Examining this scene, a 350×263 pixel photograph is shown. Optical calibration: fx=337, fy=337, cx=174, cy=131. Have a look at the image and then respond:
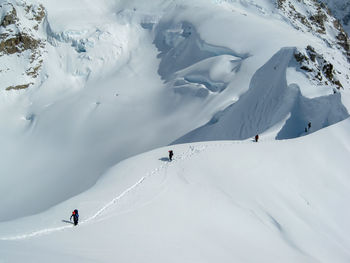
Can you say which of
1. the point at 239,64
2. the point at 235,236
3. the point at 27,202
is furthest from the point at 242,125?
the point at 27,202

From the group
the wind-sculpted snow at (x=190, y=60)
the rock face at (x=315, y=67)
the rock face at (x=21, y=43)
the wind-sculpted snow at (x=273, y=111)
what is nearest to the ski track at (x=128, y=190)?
the wind-sculpted snow at (x=273, y=111)

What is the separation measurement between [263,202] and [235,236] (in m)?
4.11

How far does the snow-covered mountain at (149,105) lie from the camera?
51.9ft

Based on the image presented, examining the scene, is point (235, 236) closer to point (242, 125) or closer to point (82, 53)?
point (242, 125)

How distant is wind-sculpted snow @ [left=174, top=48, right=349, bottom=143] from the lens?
26969mm

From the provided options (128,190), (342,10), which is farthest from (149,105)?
(342,10)

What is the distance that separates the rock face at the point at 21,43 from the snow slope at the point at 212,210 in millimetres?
33690

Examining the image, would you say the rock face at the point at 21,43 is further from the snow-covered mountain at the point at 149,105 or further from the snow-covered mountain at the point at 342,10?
the snow-covered mountain at the point at 342,10

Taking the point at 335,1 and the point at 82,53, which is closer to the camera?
the point at 82,53

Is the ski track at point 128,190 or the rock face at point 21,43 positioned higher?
the ski track at point 128,190

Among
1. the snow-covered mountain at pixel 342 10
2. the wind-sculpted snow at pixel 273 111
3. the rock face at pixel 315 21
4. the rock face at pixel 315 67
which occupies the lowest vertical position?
the snow-covered mountain at pixel 342 10

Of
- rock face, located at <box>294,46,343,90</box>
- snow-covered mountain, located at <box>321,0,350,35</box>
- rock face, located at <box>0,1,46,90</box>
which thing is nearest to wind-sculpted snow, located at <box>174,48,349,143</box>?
rock face, located at <box>294,46,343,90</box>

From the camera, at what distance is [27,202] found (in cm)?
3008

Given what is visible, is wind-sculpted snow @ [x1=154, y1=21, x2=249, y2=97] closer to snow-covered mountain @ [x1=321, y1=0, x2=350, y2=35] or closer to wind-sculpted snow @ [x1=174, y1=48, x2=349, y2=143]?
wind-sculpted snow @ [x1=174, y1=48, x2=349, y2=143]
